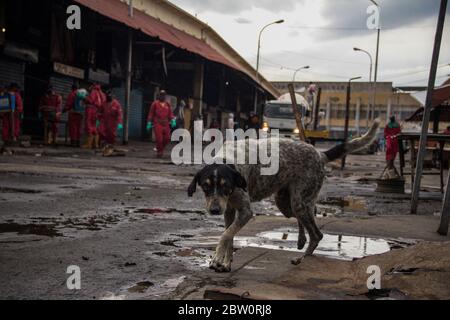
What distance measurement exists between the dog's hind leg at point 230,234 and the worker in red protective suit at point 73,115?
15227 millimetres

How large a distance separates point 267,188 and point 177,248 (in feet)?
3.17

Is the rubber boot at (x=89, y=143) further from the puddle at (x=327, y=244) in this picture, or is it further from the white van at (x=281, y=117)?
the puddle at (x=327, y=244)

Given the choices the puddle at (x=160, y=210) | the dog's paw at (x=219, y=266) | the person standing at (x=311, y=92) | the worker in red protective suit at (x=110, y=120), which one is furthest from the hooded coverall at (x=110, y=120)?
the person standing at (x=311, y=92)

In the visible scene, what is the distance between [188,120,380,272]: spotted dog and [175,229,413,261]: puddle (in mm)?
266

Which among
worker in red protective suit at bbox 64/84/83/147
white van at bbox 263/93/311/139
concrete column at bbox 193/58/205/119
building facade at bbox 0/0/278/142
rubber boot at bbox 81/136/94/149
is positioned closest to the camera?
worker in red protective suit at bbox 64/84/83/147

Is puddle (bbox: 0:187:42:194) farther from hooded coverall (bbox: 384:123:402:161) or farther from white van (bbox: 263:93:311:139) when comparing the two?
white van (bbox: 263:93:311:139)

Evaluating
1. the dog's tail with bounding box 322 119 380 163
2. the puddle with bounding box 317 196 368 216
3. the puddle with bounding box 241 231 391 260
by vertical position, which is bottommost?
the puddle with bounding box 317 196 368 216

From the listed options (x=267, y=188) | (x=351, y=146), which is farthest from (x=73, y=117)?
(x=267, y=188)

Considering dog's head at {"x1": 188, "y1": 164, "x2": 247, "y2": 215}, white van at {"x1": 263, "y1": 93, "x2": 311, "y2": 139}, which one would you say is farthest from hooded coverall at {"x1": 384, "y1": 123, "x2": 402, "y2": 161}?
dog's head at {"x1": 188, "y1": 164, "x2": 247, "y2": 215}

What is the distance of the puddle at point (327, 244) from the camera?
456cm

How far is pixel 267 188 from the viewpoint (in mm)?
4398

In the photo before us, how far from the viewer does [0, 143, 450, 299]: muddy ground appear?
3.10 meters

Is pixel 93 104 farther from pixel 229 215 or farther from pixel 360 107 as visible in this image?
pixel 360 107

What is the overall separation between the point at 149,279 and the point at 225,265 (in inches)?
22.8
